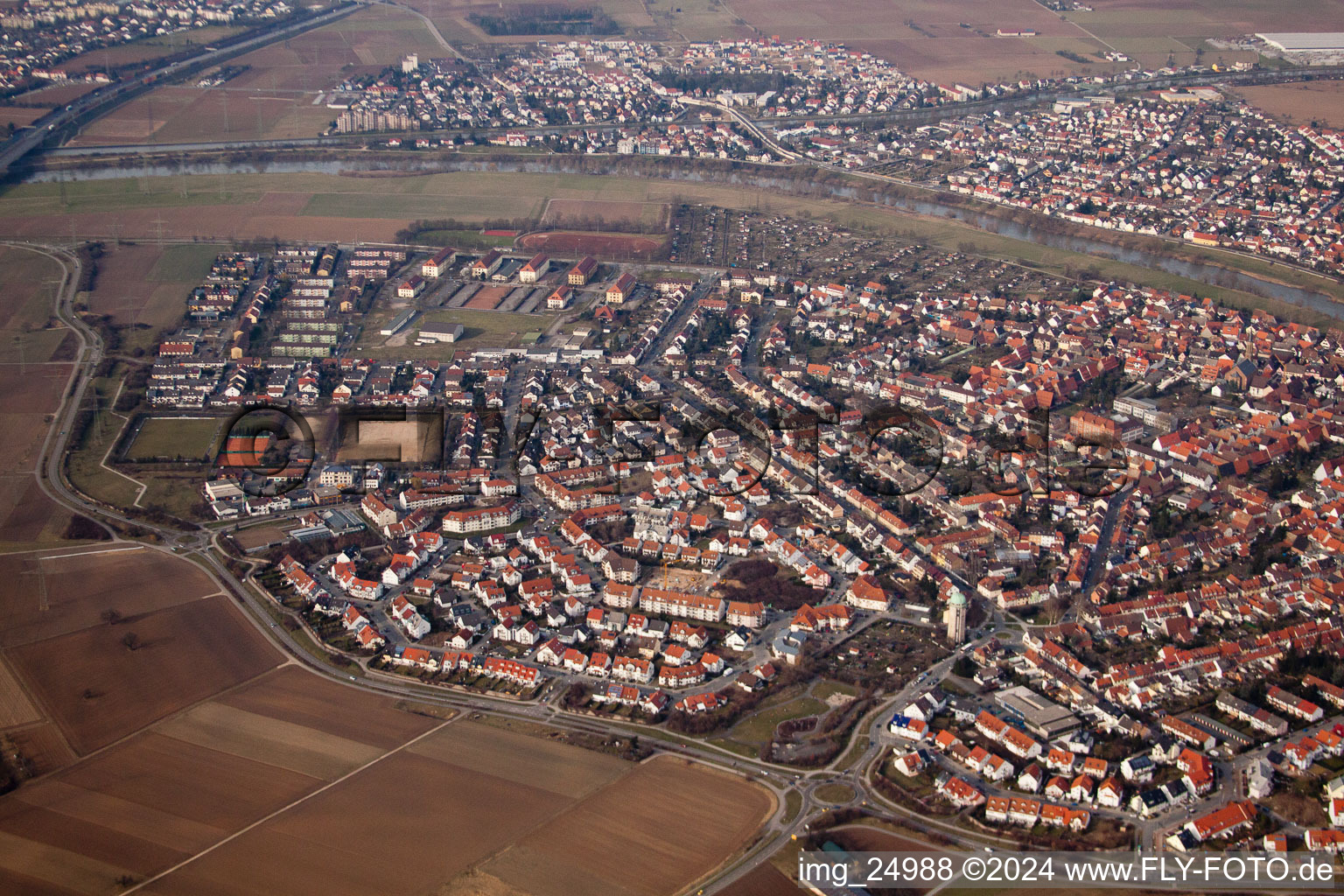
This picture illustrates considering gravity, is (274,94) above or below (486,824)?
above

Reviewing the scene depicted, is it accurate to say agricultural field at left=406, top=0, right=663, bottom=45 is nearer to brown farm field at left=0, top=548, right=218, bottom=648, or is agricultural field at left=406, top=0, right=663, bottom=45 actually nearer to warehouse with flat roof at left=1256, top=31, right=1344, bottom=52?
warehouse with flat roof at left=1256, top=31, right=1344, bottom=52

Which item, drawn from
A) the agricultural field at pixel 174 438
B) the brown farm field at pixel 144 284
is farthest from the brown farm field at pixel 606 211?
the agricultural field at pixel 174 438

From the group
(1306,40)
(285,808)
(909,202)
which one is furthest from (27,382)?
(1306,40)

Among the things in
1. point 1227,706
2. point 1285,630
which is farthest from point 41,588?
point 1285,630

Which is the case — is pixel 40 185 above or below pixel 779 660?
above

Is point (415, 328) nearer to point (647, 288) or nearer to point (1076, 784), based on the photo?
point (647, 288)

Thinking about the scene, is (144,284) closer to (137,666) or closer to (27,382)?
(27,382)
